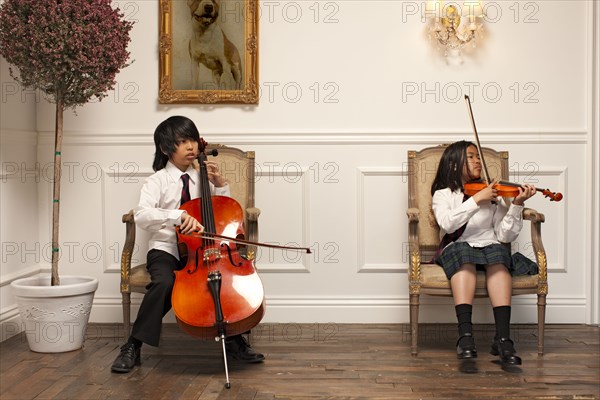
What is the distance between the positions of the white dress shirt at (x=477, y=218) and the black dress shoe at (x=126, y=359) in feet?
4.88

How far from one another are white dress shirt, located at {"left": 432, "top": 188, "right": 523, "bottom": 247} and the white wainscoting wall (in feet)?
1.77

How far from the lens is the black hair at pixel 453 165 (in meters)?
3.58

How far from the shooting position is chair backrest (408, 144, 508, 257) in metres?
3.79

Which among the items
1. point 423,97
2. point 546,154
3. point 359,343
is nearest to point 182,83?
point 423,97

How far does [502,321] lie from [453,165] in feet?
2.58

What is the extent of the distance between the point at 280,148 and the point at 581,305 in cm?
184

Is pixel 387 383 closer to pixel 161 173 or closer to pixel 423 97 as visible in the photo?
pixel 161 173

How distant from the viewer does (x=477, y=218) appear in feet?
11.5

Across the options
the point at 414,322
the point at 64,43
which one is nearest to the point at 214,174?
the point at 64,43

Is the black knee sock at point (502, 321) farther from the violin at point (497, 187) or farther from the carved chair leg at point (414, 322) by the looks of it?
the violin at point (497, 187)

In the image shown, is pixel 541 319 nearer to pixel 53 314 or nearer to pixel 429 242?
pixel 429 242

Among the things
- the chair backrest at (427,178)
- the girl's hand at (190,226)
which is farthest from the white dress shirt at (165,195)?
the chair backrest at (427,178)

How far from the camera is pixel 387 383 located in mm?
2945

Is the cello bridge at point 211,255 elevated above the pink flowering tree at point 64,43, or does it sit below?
below
